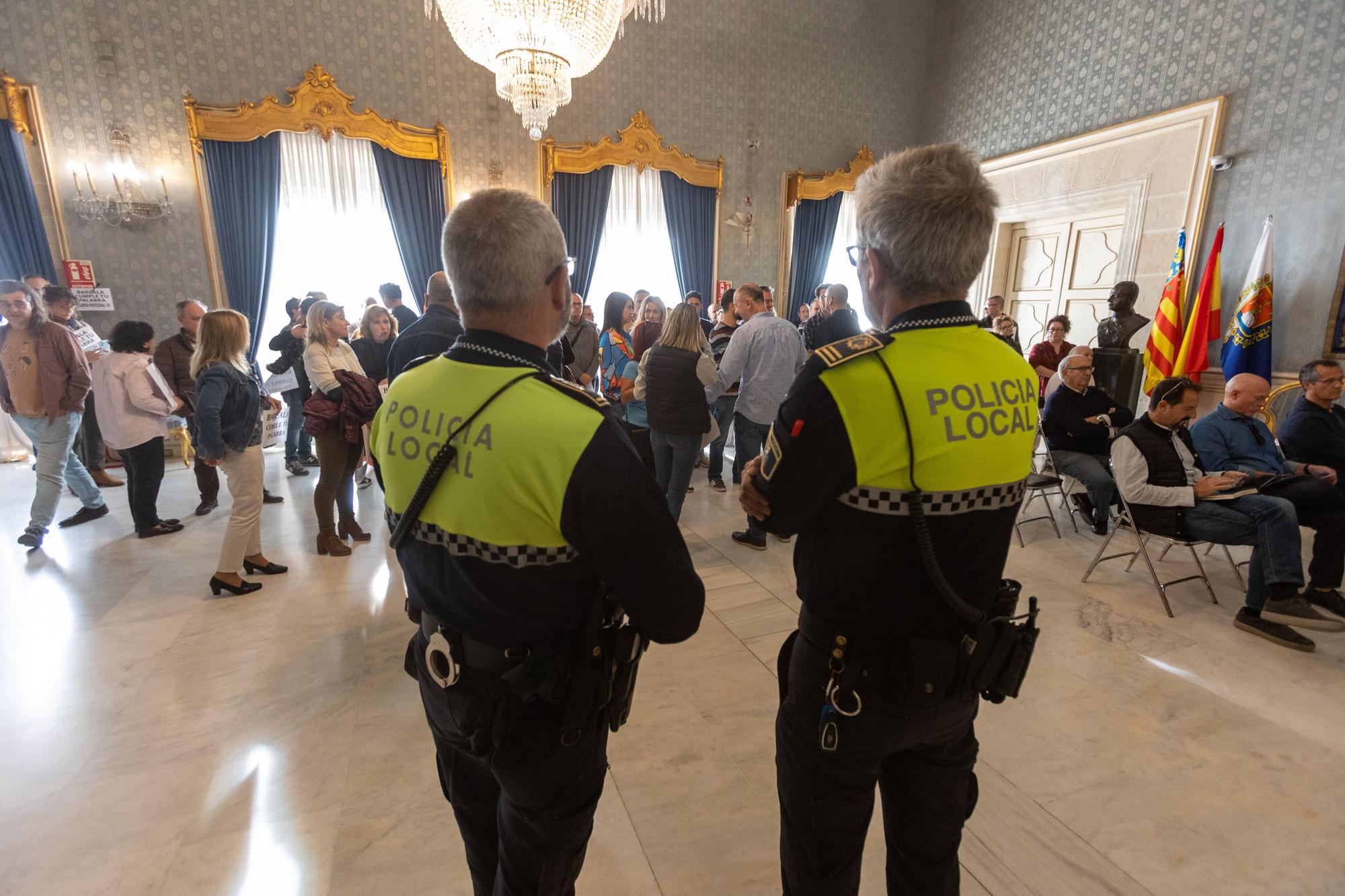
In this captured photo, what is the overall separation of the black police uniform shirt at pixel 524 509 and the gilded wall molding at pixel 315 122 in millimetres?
6536

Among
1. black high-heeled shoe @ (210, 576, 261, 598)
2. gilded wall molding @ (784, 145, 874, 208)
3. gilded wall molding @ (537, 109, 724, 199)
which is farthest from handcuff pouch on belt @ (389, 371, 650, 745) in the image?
gilded wall molding @ (784, 145, 874, 208)

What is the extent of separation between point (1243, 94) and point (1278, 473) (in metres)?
3.66

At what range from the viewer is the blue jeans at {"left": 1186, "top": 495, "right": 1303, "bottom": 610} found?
278 cm

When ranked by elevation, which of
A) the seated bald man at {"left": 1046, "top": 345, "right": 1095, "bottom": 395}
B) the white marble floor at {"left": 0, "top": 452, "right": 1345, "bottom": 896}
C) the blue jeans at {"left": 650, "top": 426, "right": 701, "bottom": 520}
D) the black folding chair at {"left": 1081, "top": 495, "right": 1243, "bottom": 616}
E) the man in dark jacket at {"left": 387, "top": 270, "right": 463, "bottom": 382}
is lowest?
the white marble floor at {"left": 0, "top": 452, "right": 1345, "bottom": 896}

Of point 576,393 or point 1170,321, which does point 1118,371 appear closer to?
point 1170,321

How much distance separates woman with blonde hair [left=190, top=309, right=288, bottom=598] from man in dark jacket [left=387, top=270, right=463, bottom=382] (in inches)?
27.0

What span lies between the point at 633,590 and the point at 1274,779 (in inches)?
91.6

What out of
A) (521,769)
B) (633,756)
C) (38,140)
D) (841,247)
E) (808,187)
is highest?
(808,187)

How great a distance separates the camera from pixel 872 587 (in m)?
1.04

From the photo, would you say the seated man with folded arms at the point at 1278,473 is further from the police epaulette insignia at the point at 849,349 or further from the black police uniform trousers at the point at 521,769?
the black police uniform trousers at the point at 521,769

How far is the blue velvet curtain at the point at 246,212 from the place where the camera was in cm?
591

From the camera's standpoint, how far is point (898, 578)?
3.39ft

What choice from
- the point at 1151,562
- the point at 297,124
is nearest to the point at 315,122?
the point at 297,124

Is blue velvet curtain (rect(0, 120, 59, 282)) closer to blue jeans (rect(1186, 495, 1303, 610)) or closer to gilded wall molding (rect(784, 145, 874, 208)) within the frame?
gilded wall molding (rect(784, 145, 874, 208))
